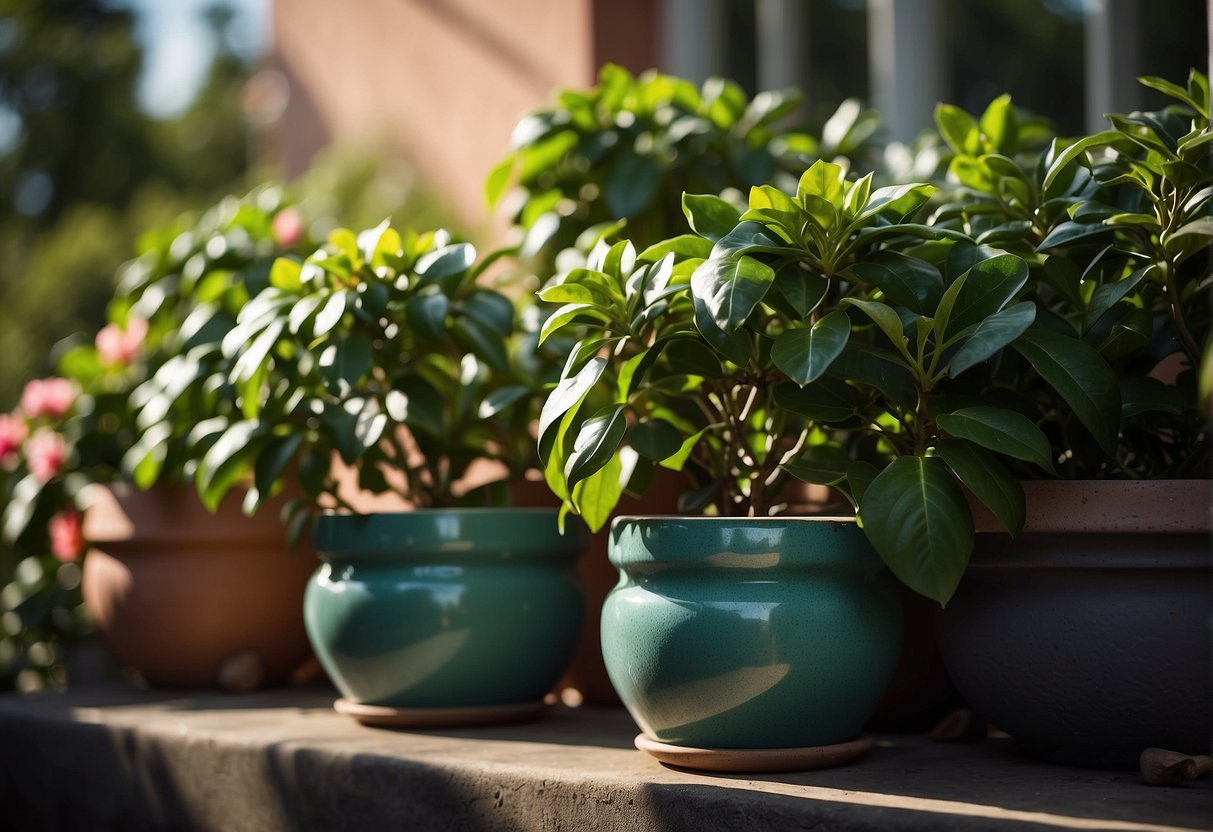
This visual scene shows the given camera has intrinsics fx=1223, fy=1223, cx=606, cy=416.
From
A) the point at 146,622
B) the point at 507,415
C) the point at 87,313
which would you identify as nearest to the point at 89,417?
the point at 146,622

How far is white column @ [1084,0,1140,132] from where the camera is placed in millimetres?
2182

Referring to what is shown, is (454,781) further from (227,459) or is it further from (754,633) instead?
(227,459)

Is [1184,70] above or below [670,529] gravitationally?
above

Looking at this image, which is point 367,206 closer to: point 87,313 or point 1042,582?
point 1042,582

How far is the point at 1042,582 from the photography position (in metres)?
1.29

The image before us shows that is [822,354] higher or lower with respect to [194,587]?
higher

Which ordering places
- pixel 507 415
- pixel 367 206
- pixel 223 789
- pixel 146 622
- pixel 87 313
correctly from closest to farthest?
pixel 223 789
pixel 507 415
pixel 146 622
pixel 367 206
pixel 87 313

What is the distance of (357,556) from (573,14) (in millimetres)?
1464

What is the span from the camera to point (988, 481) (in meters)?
1.20

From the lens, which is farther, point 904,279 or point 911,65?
point 911,65

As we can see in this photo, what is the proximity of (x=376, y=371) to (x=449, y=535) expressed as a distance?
1.31 feet

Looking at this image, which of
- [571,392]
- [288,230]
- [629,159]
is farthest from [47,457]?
[571,392]

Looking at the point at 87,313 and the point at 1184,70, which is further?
the point at 87,313

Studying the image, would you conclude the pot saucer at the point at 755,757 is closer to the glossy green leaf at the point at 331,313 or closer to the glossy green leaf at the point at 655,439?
the glossy green leaf at the point at 655,439
